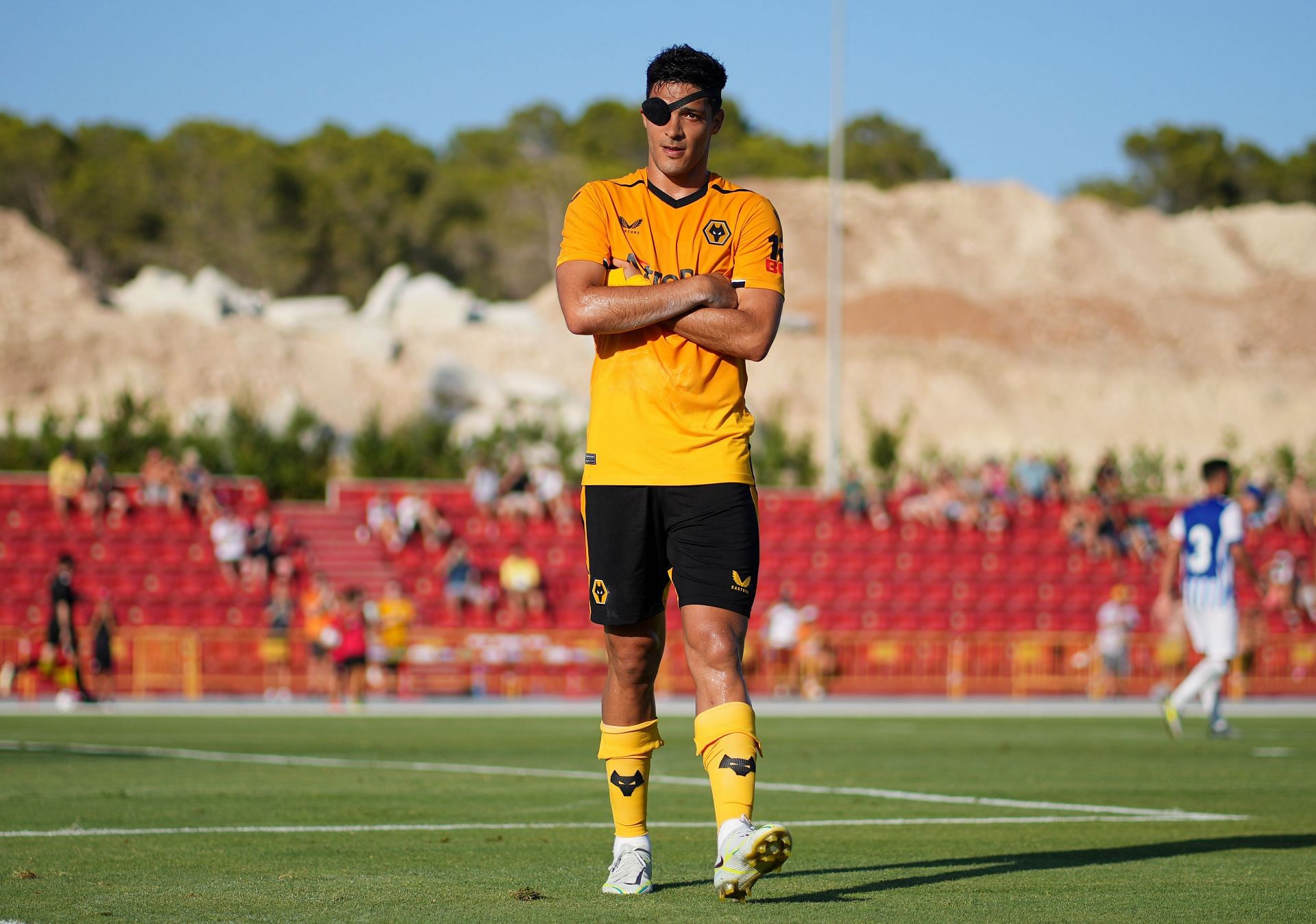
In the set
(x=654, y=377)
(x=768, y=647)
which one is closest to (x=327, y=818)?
(x=654, y=377)

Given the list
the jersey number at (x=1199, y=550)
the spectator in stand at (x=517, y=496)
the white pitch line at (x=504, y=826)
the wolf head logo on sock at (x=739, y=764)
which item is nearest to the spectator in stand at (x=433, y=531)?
the spectator in stand at (x=517, y=496)

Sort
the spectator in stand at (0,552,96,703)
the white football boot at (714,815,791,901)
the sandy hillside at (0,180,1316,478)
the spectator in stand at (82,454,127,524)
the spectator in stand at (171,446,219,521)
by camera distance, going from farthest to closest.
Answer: the sandy hillside at (0,180,1316,478)
the spectator in stand at (171,446,219,521)
the spectator in stand at (82,454,127,524)
the spectator in stand at (0,552,96,703)
the white football boot at (714,815,791,901)

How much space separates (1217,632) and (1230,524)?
96 cm

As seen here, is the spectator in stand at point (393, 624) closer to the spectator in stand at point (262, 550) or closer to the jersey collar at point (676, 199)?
the spectator in stand at point (262, 550)

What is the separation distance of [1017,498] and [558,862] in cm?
2733

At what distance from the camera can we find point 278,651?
2417cm

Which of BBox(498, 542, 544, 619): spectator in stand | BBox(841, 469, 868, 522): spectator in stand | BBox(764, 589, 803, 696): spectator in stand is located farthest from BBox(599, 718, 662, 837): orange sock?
BBox(841, 469, 868, 522): spectator in stand

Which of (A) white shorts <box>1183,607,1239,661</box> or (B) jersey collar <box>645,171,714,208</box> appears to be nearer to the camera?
(B) jersey collar <box>645,171,714,208</box>

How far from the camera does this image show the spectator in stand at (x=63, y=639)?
20406 mm

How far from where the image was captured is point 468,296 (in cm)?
6612

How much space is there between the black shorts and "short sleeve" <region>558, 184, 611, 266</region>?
71 centimetres

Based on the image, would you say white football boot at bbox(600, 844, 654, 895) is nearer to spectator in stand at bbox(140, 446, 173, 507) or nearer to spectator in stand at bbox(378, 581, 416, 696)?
spectator in stand at bbox(378, 581, 416, 696)

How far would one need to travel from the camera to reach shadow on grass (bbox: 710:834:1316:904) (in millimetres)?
5004

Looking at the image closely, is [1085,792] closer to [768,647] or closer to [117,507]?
[768,647]
